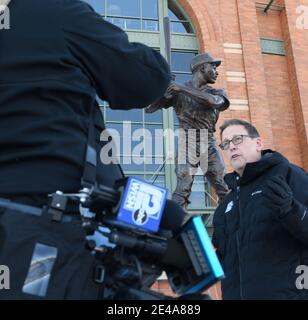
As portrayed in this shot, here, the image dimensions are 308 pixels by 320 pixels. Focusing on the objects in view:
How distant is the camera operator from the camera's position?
4.07ft

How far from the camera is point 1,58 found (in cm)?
156

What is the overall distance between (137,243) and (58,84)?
60cm

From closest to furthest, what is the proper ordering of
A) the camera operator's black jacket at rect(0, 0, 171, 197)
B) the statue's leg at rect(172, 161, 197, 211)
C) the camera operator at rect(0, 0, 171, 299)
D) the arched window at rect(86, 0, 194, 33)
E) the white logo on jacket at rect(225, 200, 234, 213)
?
the camera operator at rect(0, 0, 171, 299) → the camera operator's black jacket at rect(0, 0, 171, 197) → the white logo on jacket at rect(225, 200, 234, 213) → the statue's leg at rect(172, 161, 197, 211) → the arched window at rect(86, 0, 194, 33)

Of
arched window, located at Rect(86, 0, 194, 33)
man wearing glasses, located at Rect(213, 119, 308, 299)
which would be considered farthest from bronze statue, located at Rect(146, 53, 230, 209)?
arched window, located at Rect(86, 0, 194, 33)

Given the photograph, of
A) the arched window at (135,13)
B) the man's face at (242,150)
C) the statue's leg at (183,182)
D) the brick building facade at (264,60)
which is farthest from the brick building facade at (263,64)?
the man's face at (242,150)

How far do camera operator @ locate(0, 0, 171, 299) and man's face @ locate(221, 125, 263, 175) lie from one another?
4.85 ft

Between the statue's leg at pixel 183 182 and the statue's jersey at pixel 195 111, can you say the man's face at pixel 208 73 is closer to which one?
the statue's jersey at pixel 195 111

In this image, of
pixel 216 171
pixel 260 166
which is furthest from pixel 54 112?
pixel 216 171

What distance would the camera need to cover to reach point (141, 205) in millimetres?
1331

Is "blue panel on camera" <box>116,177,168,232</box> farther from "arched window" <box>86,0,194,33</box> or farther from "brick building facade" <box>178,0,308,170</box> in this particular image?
"arched window" <box>86,0,194,33</box>

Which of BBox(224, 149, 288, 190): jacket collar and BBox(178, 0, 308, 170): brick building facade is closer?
BBox(224, 149, 288, 190): jacket collar

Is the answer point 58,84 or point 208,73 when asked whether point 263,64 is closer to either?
point 208,73

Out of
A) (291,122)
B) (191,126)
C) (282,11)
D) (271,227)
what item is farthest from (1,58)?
(282,11)

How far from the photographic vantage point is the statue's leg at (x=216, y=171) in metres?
5.88
